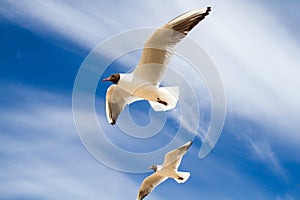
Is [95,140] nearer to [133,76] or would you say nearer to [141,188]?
[133,76]

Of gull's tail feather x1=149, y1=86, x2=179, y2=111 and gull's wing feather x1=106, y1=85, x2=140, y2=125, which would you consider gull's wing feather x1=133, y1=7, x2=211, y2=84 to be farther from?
gull's wing feather x1=106, y1=85, x2=140, y2=125

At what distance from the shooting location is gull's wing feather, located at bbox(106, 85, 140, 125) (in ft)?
33.0

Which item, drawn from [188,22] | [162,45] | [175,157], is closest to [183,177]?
[175,157]

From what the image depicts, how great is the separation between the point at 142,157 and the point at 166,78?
160cm

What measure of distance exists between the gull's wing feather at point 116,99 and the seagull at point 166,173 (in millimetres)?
1595

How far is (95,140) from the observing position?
930cm

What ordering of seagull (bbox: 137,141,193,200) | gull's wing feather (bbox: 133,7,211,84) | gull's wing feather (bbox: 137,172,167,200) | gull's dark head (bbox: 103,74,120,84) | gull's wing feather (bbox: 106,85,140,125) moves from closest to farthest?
gull's wing feather (bbox: 133,7,211,84) < gull's dark head (bbox: 103,74,120,84) < gull's wing feather (bbox: 106,85,140,125) < seagull (bbox: 137,141,193,200) < gull's wing feather (bbox: 137,172,167,200)

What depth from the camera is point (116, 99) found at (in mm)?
10133

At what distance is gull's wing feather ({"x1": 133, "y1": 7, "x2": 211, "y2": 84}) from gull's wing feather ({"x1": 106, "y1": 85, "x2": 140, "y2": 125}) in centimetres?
77

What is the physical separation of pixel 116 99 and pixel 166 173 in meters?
2.71

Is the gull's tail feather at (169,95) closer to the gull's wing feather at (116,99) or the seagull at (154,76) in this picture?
the seagull at (154,76)

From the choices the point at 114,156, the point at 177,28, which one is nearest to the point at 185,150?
the point at 114,156

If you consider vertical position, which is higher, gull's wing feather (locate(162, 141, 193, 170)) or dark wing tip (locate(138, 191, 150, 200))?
gull's wing feather (locate(162, 141, 193, 170))

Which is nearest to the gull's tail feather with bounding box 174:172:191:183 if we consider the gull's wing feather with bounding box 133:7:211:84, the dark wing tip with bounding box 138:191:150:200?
the dark wing tip with bounding box 138:191:150:200
